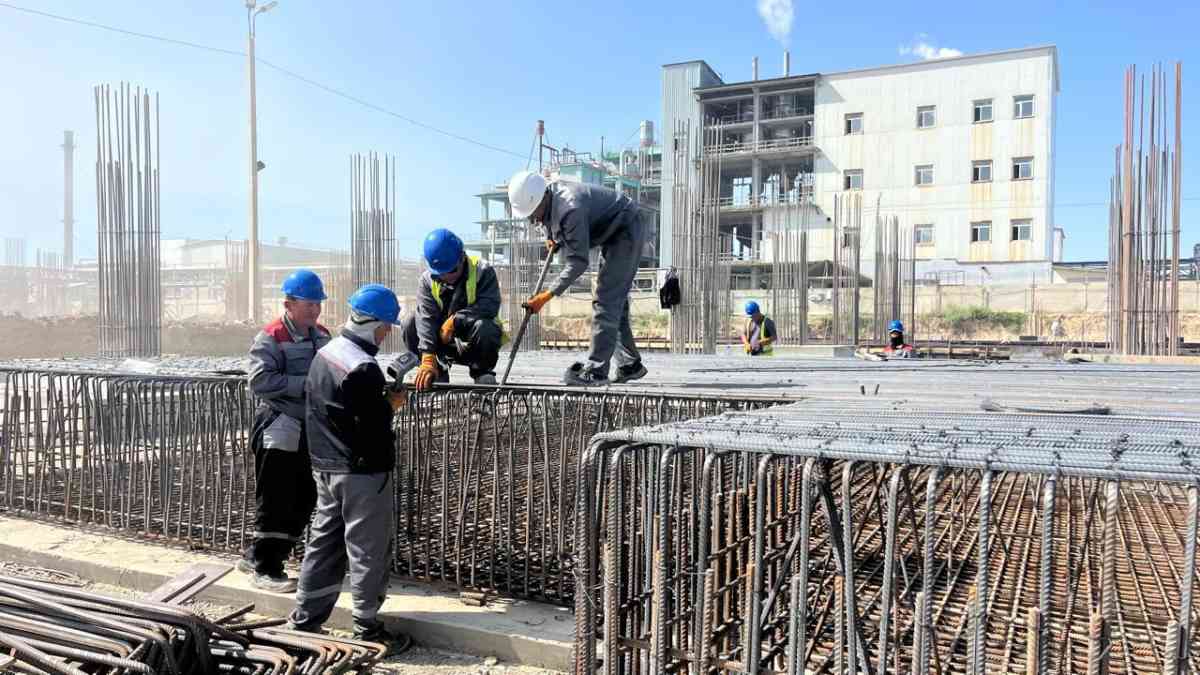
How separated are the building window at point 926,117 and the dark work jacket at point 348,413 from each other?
1492 inches

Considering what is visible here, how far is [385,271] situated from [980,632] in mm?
14614

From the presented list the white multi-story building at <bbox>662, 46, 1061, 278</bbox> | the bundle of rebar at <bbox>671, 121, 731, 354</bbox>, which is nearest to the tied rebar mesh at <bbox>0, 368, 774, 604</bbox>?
the bundle of rebar at <bbox>671, 121, 731, 354</bbox>

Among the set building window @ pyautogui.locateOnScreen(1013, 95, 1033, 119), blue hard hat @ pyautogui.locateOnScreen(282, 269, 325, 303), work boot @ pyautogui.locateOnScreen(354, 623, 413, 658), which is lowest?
work boot @ pyautogui.locateOnScreen(354, 623, 413, 658)

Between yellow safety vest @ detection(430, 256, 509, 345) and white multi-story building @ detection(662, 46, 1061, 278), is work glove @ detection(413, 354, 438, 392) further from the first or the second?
white multi-story building @ detection(662, 46, 1061, 278)

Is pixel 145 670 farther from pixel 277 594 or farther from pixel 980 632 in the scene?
pixel 980 632

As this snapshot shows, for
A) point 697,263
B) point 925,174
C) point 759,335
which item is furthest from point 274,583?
point 925,174

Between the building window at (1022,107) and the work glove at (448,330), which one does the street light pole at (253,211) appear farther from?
the building window at (1022,107)

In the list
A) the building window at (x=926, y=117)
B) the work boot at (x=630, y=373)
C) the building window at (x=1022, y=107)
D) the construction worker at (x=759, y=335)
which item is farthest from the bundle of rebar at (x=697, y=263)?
the building window at (x=1022, y=107)

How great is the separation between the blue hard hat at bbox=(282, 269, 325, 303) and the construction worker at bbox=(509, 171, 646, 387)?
47.7 inches

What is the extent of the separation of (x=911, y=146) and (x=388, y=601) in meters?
37.7

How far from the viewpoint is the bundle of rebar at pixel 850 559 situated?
2.00 meters

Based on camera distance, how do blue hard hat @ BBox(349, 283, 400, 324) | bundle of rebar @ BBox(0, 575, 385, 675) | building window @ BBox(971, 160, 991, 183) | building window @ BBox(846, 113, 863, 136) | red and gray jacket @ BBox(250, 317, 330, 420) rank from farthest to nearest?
building window @ BBox(846, 113, 863, 136), building window @ BBox(971, 160, 991, 183), red and gray jacket @ BBox(250, 317, 330, 420), blue hard hat @ BBox(349, 283, 400, 324), bundle of rebar @ BBox(0, 575, 385, 675)

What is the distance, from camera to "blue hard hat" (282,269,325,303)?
436 cm

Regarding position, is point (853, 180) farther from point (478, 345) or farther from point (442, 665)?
point (442, 665)
